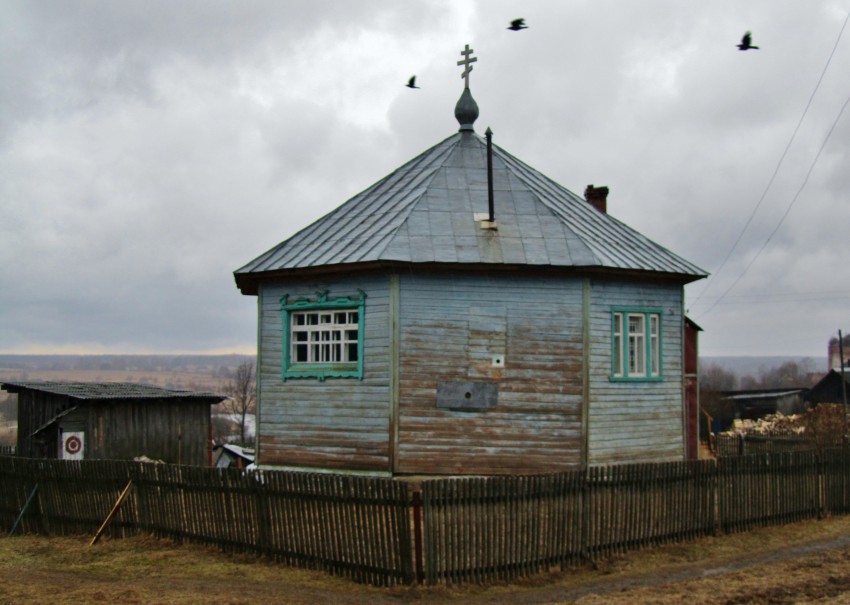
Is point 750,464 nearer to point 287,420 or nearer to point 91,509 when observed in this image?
point 287,420

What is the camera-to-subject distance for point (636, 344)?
18531 mm

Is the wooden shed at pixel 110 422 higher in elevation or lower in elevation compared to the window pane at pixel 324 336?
lower

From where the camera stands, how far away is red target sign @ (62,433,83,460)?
82.5 ft

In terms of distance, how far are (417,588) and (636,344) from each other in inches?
341

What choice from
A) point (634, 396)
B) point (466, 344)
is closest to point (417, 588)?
point (466, 344)

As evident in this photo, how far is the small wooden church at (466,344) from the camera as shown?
16875 millimetres

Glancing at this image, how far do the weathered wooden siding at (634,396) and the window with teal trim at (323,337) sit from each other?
4440 millimetres

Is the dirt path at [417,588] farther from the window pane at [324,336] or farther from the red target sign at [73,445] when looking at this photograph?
the red target sign at [73,445]

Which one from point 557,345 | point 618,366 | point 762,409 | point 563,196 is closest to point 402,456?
point 557,345

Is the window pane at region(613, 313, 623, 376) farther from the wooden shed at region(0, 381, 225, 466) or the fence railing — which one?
the wooden shed at region(0, 381, 225, 466)

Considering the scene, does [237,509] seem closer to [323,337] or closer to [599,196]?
[323,337]

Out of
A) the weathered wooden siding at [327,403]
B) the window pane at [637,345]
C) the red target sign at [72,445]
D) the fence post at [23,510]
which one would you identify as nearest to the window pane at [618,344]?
the window pane at [637,345]

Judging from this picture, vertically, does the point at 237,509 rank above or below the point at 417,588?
above

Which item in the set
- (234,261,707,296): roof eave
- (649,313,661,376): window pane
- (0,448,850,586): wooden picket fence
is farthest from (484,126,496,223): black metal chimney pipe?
(0,448,850,586): wooden picket fence
